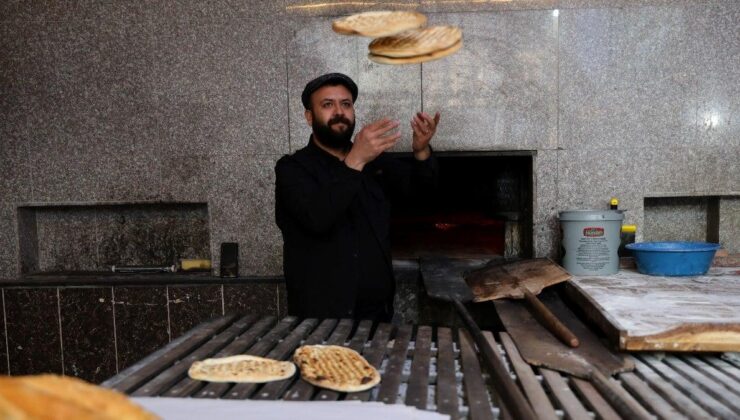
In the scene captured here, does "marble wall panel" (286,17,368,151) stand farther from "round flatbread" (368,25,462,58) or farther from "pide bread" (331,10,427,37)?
"pide bread" (331,10,427,37)

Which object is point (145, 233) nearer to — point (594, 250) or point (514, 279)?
point (514, 279)

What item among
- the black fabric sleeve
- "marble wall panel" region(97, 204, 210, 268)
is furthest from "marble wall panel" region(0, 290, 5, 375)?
the black fabric sleeve

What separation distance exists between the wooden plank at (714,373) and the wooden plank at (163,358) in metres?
1.75

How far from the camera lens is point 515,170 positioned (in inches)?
181

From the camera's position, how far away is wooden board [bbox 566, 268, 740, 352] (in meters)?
2.12

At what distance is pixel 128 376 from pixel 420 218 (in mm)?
3375

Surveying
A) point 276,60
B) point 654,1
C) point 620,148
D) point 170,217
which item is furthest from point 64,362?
point 654,1

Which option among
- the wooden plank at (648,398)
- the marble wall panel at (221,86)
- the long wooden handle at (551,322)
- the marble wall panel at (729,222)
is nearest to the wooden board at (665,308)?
the long wooden handle at (551,322)

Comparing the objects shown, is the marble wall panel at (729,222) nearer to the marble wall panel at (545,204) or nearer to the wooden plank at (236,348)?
the marble wall panel at (545,204)

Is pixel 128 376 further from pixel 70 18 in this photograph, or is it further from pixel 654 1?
pixel 654 1

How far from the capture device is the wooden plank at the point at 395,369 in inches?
63.9

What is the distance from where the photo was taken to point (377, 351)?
2.04m

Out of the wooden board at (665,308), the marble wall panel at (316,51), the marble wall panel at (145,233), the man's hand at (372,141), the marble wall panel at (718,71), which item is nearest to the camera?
the wooden board at (665,308)

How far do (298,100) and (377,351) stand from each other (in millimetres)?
2432
